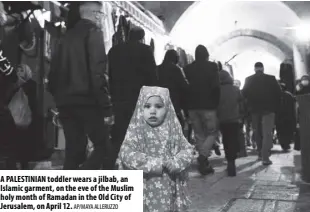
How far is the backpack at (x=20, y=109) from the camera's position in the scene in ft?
14.1

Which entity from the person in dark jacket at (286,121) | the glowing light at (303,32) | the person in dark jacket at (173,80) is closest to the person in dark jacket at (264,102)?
the person in dark jacket at (173,80)

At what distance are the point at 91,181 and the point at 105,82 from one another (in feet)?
4.09

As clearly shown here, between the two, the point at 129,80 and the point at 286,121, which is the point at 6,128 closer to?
the point at 129,80

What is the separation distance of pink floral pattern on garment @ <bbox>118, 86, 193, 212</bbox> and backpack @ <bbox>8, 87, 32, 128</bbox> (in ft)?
6.79

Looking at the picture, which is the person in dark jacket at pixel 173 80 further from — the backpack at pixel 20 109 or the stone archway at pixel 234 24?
the stone archway at pixel 234 24

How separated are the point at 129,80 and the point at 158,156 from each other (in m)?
2.03

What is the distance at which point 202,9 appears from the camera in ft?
42.6

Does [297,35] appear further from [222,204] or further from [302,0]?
[222,204]

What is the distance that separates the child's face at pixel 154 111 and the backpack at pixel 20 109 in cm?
219

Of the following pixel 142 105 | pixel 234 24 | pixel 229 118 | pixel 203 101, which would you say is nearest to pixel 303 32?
pixel 234 24

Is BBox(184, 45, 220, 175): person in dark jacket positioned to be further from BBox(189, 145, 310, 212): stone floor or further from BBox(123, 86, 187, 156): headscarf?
BBox(123, 86, 187, 156): headscarf

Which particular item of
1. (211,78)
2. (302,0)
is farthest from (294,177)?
(302,0)

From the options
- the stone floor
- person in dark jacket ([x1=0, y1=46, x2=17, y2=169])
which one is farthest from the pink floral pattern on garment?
person in dark jacket ([x1=0, y1=46, x2=17, y2=169])

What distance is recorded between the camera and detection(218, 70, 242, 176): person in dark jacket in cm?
546
